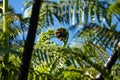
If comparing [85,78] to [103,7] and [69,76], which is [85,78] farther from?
[103,7]

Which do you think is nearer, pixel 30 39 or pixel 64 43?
pixel 30 39

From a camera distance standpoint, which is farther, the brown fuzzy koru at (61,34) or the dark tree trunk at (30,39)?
the brown fuzzy koru at (61,34)

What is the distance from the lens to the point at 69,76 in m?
2.56

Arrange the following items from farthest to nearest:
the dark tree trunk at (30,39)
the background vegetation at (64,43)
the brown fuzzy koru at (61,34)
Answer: the brown fuzzy koru at (61,34) → the background vegetation at (64,43) → the dark tree trunk at (30,39)

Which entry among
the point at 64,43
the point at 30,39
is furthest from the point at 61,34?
the point at 30,39

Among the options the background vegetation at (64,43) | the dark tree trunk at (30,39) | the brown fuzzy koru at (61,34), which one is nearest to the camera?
the dark tree trunk at (30,39)

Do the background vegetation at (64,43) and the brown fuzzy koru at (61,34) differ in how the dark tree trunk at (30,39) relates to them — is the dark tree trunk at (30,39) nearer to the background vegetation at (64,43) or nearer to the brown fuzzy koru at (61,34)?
the background vegetation at (64,43)

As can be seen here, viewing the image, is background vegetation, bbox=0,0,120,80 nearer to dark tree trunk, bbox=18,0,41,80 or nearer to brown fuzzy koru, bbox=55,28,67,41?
brown fuzzy koru, bbox=55,28,67,41

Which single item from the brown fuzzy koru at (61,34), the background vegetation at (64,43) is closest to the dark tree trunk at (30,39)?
the background vegetation at (64,43)

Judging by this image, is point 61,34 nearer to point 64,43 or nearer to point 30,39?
point 64,43

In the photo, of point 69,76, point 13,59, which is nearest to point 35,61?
point 13,59

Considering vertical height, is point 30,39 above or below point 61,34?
above

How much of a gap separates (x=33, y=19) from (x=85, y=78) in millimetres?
1520

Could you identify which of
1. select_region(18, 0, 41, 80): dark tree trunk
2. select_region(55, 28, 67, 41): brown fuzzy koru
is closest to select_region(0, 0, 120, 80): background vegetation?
select_region(55, 28, 67, 41): brown fuzzy koru
